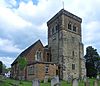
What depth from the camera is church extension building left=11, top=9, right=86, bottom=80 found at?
6444 centimetres

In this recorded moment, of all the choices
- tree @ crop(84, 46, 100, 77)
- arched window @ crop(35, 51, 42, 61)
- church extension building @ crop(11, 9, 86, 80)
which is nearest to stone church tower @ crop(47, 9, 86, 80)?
church extension building @ crop(11, 9, 86, 80)

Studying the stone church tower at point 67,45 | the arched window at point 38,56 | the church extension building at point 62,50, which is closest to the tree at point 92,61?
the stone church tower at point 67,45

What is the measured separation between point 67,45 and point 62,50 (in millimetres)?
2206

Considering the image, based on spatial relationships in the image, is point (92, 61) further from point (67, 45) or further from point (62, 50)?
point (62, 50)

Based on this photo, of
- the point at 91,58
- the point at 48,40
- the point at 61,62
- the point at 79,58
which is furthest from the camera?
the point at 91,58

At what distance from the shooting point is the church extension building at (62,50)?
2537 inches

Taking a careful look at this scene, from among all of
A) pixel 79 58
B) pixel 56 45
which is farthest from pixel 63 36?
pixel 79 58

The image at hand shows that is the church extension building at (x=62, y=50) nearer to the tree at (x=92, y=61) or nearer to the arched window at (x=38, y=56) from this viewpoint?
the arched window at (x=38, y=56)

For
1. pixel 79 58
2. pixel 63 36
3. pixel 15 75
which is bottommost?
pixel 15 75

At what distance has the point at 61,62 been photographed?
65.1 metres

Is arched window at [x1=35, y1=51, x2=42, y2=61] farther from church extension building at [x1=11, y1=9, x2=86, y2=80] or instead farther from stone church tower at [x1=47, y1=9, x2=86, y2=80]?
stone church tower at [x1=47, y1=9, x2=86, y2=80]

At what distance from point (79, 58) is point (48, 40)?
431 inches

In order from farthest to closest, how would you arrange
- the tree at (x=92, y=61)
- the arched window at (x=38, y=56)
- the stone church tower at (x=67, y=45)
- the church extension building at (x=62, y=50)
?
the tree at (x=92, y=61), the arched window at (x=38, y=56), the stone church tower at (x=67, y=45), the church extension building at (x=62, y=50)

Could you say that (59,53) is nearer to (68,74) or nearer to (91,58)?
(68,74)
